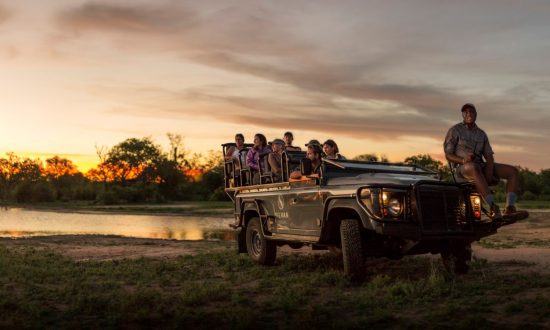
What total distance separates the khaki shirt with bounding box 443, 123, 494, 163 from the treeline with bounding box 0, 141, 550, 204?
55.4 metres

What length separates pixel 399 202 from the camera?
29.7 feet

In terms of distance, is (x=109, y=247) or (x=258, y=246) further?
(x=109, y=247)

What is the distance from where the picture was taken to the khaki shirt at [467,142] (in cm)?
949

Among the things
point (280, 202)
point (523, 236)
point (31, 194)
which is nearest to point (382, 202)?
point (280, 202)

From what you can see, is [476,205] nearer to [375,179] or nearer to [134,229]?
[375,179]

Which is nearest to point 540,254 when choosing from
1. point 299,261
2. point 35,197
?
point 299,261

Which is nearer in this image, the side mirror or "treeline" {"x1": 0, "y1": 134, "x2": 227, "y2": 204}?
the side mirror

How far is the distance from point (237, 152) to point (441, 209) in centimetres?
562

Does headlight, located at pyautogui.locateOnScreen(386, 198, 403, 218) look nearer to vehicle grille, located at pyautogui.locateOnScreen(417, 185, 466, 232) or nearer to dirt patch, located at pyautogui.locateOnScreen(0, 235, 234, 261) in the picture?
vehicle grille, located at pyautogui.locateOnScreen(417, 185, 466, 232)

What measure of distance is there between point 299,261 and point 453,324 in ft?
19.6

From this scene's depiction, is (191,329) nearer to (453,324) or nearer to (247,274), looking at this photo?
(453,324)

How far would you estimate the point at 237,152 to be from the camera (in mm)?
13695

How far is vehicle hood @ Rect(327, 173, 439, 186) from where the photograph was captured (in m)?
9.20

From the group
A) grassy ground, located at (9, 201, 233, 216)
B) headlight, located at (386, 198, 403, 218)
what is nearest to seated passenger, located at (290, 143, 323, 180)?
headlight, located at (386, 198, 403, 218)
